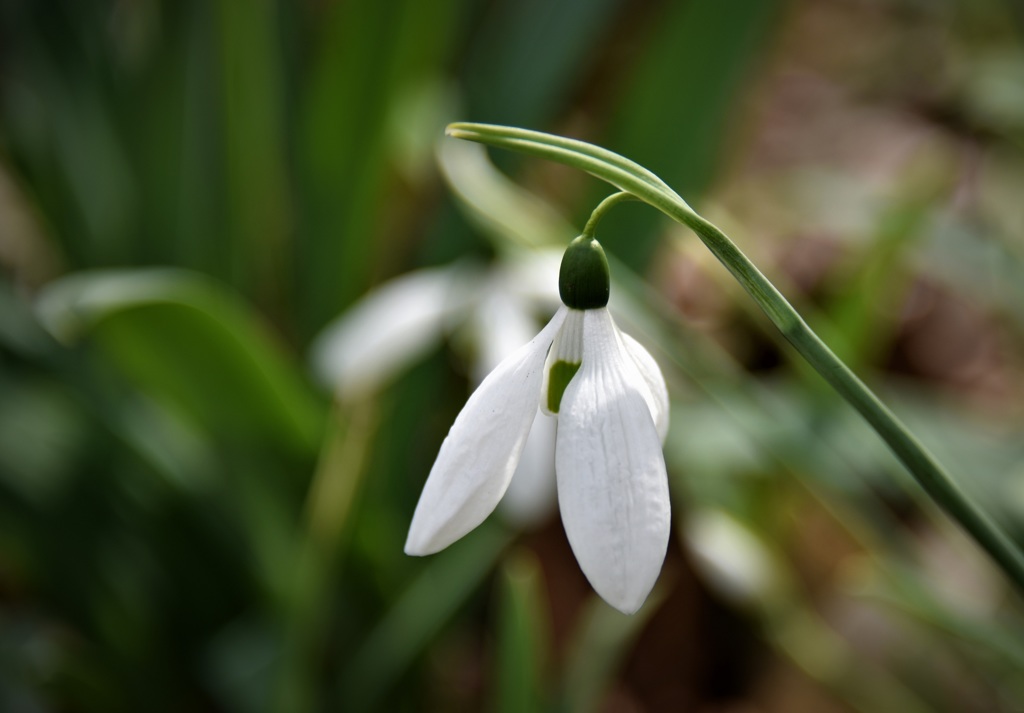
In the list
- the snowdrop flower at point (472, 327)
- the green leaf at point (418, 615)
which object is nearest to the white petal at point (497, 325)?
the snowdrop flower at point (472, 327)

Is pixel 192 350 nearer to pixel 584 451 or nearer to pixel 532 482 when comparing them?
pixel 532 482

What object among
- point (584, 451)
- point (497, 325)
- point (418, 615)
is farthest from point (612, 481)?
point (418, 615)

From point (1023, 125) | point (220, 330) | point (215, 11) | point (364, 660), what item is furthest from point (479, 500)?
point (1023, 125)

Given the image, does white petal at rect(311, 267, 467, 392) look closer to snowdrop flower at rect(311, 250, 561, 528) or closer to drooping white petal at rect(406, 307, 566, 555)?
snowdrop flower at rect(311, 250, 561, 528)

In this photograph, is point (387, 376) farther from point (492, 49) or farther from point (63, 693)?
point (492, 49)

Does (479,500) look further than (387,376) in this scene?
No

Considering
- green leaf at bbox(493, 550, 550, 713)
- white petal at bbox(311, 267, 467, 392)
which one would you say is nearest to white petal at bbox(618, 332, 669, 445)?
green leaf at bbox(493, 550, 550, 713)

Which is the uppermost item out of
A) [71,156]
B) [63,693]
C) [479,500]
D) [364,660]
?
[479,500]
